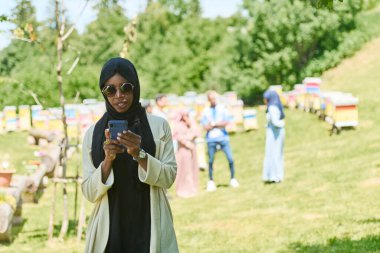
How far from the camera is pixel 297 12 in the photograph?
3762cm

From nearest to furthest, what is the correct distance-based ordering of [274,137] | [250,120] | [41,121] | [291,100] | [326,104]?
[274,137] → [326,104] → [250,120] → [41,121] → [291,100]

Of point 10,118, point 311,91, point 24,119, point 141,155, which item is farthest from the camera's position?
point 24,119

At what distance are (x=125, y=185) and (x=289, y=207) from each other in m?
7.75

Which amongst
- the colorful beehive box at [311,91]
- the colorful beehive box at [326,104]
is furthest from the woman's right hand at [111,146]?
the colorful beehive box at [311,91]

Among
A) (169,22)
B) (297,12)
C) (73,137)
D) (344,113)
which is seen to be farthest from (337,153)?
(169,22)

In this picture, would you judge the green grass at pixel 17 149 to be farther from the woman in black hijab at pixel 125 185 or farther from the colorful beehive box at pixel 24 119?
the woman in black hijab at pixel 125 185

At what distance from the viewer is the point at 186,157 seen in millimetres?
14711

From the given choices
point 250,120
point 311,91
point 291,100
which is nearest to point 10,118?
point 250,120

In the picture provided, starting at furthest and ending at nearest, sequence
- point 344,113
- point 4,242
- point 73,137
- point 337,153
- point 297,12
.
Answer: point 297,12 → point 73,137 → point 344,113 → point 337,153 → point 4,242

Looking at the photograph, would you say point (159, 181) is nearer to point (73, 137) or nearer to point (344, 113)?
point (344, 113)

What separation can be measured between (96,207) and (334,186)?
32.0ft

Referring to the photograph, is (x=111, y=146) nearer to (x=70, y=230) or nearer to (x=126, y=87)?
(x=126, y=87)

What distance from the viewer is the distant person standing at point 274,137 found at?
14109 mm

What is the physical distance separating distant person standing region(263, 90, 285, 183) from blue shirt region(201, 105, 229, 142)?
0.98 m
